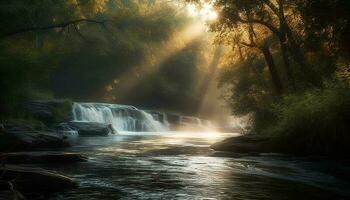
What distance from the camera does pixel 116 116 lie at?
4369 cm

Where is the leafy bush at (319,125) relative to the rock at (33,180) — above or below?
above

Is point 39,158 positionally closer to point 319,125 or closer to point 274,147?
point 274,147

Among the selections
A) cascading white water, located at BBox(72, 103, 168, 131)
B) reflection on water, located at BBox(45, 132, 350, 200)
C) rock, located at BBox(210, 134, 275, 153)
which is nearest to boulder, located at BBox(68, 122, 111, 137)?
cascading white water, located at BBox(72, 103, 168, 131)

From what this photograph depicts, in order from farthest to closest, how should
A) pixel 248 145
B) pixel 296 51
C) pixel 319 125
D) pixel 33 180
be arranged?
1. pixel 296 51
2. pixel 248 145
3. pixel 319 125
4. pixel 33 180

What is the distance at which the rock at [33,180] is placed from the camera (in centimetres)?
998

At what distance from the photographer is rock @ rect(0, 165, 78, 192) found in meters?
9.98

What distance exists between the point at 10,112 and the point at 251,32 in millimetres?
16432

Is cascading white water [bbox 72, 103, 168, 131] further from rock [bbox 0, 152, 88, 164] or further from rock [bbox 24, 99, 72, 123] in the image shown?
rock [bbox 0, 152, 88, 164]

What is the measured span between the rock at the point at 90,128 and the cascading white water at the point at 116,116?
388 centimetres

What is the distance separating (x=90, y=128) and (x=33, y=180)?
2534 cm

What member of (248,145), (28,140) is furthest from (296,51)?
(28,140)

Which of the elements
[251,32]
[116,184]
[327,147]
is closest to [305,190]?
[116,184]

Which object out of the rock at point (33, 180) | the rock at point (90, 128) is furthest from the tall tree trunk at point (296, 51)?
the rock at point (90, 128)

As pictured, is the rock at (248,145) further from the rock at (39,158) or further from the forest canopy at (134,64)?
the forest canopy at (134,64)
